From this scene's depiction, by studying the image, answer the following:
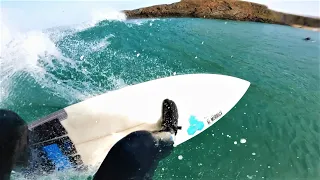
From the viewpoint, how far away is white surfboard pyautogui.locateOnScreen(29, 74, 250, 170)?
221 centimetres

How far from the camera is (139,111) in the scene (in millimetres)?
2383

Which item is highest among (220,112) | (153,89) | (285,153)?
(153,89)

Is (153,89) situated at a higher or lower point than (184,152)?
higher

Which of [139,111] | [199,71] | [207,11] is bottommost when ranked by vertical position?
[199,71]

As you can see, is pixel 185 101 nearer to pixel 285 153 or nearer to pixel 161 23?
pixel 285 153

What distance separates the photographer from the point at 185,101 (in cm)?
248

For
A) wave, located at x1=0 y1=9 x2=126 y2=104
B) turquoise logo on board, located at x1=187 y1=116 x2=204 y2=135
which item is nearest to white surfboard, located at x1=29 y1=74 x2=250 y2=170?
turquoise logo on board, located at x1=187 y1=116 x2=204 y2=135

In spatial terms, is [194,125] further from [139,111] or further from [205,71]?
[205,71]

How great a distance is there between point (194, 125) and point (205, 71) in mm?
1807

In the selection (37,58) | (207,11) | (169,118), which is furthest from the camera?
(207,11)

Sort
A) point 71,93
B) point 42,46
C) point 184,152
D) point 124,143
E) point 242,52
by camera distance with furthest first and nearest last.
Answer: point 242,52
point 42,46
point 71,93
point 184,152
point 124,143

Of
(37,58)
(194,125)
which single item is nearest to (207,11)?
(37,58)

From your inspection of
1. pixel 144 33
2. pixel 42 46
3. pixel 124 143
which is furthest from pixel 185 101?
pixel 144 33

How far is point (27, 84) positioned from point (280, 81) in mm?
2896
